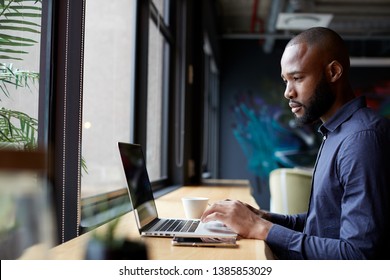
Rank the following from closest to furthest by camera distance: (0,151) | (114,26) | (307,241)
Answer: (0,151), (307,241), (114,26)

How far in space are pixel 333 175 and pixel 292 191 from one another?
1949 millimetres

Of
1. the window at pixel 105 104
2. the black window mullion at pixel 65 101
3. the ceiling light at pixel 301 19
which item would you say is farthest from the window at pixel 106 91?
the ceiling light at pixel 301 19

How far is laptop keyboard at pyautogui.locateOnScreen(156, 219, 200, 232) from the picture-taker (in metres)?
1.20

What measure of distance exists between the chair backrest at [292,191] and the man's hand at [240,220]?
1.89m

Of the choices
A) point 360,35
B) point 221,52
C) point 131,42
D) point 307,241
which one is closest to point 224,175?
point 221,52

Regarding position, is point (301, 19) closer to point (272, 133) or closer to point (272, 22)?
point (272, 22)

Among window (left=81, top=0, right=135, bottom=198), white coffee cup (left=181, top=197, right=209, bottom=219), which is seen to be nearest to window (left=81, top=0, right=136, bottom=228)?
window (left=81, top=0, right=135, bottom=198)

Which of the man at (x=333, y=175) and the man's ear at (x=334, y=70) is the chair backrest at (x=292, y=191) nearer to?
the man at (x=333, y=175)

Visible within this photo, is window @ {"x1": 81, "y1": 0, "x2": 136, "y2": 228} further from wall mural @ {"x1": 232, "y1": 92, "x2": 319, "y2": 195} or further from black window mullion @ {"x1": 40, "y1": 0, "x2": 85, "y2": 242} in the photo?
wall mural @ {"x1": 232, "y1": 92, "x2": 319, "y2": 195}

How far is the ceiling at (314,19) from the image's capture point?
5.30 meters

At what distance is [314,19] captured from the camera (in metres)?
5.00
